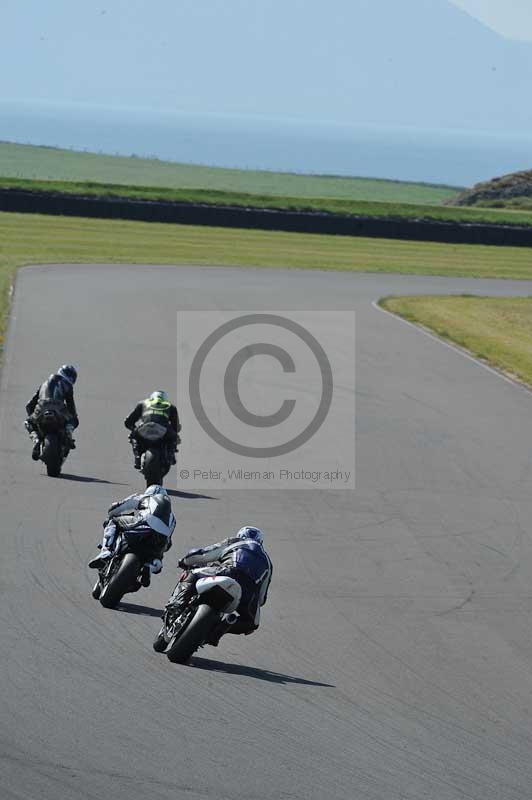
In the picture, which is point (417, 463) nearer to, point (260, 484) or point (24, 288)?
point (260, 484)

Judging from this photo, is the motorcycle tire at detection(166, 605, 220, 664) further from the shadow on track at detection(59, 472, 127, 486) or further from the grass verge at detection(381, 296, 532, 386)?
the grass verge at detection(381, 296, 532, 386)

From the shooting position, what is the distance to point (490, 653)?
33.7 ft

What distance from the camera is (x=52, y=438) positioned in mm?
15328

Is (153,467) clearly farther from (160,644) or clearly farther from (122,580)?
(160,644)

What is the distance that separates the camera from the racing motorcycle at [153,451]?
1488cm

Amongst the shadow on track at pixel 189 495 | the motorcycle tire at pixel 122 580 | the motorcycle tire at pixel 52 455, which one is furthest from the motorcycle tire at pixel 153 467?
the motorcycle tire at pixel 122 580

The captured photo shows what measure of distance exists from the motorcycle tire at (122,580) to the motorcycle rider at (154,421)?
467 cm

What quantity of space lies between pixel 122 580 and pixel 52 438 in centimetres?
532

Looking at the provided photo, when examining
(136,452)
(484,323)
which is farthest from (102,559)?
(484,323)

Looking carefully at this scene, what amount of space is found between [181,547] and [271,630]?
7.85 ft

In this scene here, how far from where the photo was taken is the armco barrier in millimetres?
52688

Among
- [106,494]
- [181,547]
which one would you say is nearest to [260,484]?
[106,494]

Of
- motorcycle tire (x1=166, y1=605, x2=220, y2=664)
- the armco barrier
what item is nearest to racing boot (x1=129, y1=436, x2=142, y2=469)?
motorcycle tire (x1=166, y1=605, x2=220, y2=664)

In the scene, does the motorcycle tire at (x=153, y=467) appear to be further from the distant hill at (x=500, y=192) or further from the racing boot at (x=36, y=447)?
the distant hill at (x=500, y=192)
